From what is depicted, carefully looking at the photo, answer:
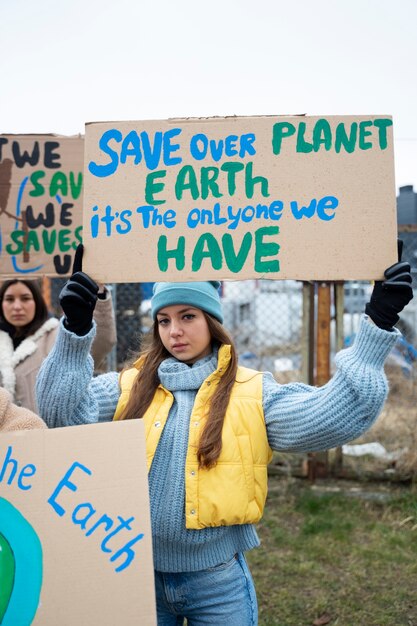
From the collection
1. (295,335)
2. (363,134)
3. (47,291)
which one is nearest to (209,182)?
(363,134)

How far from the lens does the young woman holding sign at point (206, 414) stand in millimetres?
1596

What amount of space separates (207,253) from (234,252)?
7 centimetres

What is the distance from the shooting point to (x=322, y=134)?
1.62 m

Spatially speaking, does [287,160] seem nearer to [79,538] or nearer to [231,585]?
[79,538]

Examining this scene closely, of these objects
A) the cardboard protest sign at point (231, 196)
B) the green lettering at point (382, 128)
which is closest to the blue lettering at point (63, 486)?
the cardboard protest sign at point (231, 196)

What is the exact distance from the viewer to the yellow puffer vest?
5.43 feet

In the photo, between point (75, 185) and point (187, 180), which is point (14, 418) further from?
point (75, 185)

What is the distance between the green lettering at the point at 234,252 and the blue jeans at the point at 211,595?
0.88 metres

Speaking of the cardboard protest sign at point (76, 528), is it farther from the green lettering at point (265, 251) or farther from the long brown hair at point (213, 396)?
the green lettering at point (265, 251)

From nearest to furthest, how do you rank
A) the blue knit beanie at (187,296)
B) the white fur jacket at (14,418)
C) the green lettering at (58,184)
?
the white fur jacket at (14,418), the blue knit beanie at (187,296), the green lettering at (58,184)

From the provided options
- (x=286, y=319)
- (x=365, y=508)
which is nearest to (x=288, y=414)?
(x=365, y=508)

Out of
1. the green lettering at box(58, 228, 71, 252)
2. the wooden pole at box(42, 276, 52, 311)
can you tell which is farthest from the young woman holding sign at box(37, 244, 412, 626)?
the wooden pole at box(42, 276, 52, 311)

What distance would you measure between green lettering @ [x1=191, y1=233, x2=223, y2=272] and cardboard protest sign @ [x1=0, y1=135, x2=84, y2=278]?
88cm

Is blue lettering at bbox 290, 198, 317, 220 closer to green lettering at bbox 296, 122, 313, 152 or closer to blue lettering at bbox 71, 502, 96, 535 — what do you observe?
green lettering at bbox 296, 122, 313, 152
